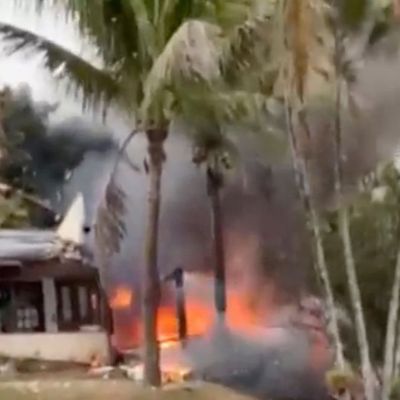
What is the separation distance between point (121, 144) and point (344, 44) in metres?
1.42

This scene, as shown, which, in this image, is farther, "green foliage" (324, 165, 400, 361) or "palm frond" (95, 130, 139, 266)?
"green foliage" (324, 165, 400, 361)

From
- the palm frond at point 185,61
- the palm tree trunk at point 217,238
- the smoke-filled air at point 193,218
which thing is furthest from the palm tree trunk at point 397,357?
the palm frond at point 185,61

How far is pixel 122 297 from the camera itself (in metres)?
6.17

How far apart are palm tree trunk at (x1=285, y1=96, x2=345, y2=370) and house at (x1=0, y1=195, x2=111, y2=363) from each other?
50.6 inches

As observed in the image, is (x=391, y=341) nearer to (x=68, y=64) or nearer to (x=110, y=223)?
(x=110, y=223)

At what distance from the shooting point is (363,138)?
6.30 metres

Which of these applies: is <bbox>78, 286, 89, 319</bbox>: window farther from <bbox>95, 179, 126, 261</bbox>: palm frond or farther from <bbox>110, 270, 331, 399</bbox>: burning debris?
<bbox>95, 179, 126, 261</bbox>: palm frond

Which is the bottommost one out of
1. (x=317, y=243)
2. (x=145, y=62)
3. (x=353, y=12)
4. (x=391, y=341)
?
(x=391, y=341)

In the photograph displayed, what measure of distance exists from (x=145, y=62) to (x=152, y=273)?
1.19 metres

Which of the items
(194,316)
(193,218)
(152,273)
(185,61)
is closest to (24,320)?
(152,273)

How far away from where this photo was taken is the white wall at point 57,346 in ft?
19.7

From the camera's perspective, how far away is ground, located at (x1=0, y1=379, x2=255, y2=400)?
5.86 metres

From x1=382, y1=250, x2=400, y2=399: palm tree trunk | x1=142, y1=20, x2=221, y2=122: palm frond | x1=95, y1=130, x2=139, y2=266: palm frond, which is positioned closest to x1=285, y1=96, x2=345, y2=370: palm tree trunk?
x1=382, y1=250, x2=400, y2=399: palm tree trunk

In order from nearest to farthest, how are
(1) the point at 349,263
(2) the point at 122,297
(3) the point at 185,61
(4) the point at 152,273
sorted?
(3) the point at 185,61 → (1) the point at 349,263 → (4) the point at 152,273 → (2) the point at 122,297
